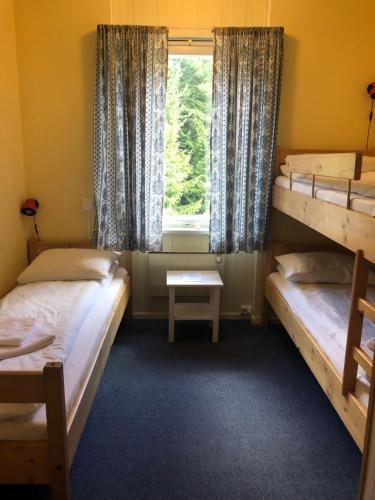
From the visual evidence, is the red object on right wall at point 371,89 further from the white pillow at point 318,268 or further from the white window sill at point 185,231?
the white window sill at point 185,231

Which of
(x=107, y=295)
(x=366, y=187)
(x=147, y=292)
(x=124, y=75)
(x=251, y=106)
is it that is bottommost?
(x=147, y=292)

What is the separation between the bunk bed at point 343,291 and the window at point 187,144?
838 mm

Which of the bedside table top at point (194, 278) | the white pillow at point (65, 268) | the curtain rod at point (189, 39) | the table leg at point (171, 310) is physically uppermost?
the curtain rod at point (189, 39)

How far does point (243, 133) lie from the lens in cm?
317

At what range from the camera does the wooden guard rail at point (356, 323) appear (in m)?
1.73

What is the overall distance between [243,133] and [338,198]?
131 cm

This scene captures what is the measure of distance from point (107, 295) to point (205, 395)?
92 cm

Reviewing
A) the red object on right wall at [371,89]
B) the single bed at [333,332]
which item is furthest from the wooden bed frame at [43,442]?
the red object on right wall at [371,89]

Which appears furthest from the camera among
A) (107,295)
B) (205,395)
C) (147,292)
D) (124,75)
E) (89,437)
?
(147,292)

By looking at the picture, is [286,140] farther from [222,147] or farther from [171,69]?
[171,69]


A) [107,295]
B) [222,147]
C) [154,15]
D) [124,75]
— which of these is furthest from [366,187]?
[154,15]

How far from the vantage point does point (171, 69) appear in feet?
10.8

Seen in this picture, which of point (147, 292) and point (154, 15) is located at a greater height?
point (154, 15)

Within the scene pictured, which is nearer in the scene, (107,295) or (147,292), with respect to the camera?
(107,295)
